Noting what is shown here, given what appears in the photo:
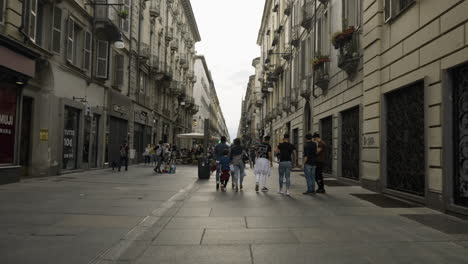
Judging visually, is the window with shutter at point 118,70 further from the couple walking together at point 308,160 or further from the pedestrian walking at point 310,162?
the pedestrian walking at point 310,162

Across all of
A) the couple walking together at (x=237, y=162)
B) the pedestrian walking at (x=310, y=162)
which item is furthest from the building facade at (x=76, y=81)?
the pedestrian walking at (x=310, y=162)

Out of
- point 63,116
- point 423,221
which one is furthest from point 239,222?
point 63,116

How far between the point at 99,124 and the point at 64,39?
6057 mm

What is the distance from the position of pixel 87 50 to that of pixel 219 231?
1559 centimetres

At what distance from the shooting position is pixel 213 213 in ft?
26.1

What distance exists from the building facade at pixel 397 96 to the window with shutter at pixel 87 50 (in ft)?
35.0

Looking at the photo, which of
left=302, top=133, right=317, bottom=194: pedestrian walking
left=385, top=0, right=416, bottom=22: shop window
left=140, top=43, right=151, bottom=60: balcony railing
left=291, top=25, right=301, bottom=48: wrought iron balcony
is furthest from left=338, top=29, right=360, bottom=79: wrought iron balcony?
left=140, top=43, right=151, bottom=60: balcony railing

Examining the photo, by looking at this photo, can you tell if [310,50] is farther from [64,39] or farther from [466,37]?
[466,37]

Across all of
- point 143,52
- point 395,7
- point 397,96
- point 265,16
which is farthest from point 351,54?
point 265,16

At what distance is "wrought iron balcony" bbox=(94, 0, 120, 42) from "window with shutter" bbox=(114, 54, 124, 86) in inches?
97.0

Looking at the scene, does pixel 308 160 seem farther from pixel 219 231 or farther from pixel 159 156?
pixel 159 156

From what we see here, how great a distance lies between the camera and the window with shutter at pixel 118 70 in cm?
2409

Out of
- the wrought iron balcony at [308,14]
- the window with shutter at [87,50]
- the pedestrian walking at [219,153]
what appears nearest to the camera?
the pedestrian walking at [219,153]

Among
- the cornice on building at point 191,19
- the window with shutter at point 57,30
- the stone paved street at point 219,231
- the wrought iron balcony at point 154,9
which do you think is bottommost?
the stone paved street at point 219,231
